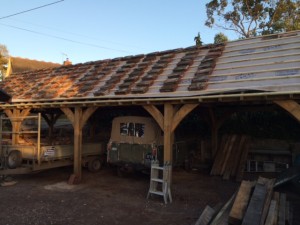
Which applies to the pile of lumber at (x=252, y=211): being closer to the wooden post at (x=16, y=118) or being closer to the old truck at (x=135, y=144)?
the old truck at (x=135, y=144)

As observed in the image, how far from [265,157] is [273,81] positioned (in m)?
6.24

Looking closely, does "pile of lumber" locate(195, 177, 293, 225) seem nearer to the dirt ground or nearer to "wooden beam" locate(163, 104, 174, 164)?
the dirt ground

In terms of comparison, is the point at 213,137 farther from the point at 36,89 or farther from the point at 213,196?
the point at 36,89

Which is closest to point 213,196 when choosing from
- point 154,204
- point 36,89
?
point 154,204

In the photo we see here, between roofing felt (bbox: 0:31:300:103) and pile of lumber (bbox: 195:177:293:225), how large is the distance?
2.64 m

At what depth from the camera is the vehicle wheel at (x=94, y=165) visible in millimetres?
13997

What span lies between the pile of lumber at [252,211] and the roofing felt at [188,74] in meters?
2.64

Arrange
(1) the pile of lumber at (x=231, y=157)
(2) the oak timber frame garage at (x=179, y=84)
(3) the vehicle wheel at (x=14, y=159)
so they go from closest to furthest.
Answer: (2) the oak timber frame garage at (x=179, y=84) < (3) the vehicle wheel at (x=14, y=159) < (1) the pile of lumber at (x=231, y=157)

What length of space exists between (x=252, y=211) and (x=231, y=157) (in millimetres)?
8054

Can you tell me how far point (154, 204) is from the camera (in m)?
9.32

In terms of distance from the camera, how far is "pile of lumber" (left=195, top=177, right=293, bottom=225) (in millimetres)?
5914

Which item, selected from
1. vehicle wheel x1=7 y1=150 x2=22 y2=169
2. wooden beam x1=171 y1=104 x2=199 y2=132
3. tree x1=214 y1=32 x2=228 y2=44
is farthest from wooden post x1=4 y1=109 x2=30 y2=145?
tree x1=214 y1=32 x2=228 y2=44

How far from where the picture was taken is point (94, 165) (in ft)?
46.4

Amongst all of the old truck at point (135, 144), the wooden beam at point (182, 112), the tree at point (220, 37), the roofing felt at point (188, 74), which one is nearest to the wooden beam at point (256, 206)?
the roofing felt at point (188, 74)
